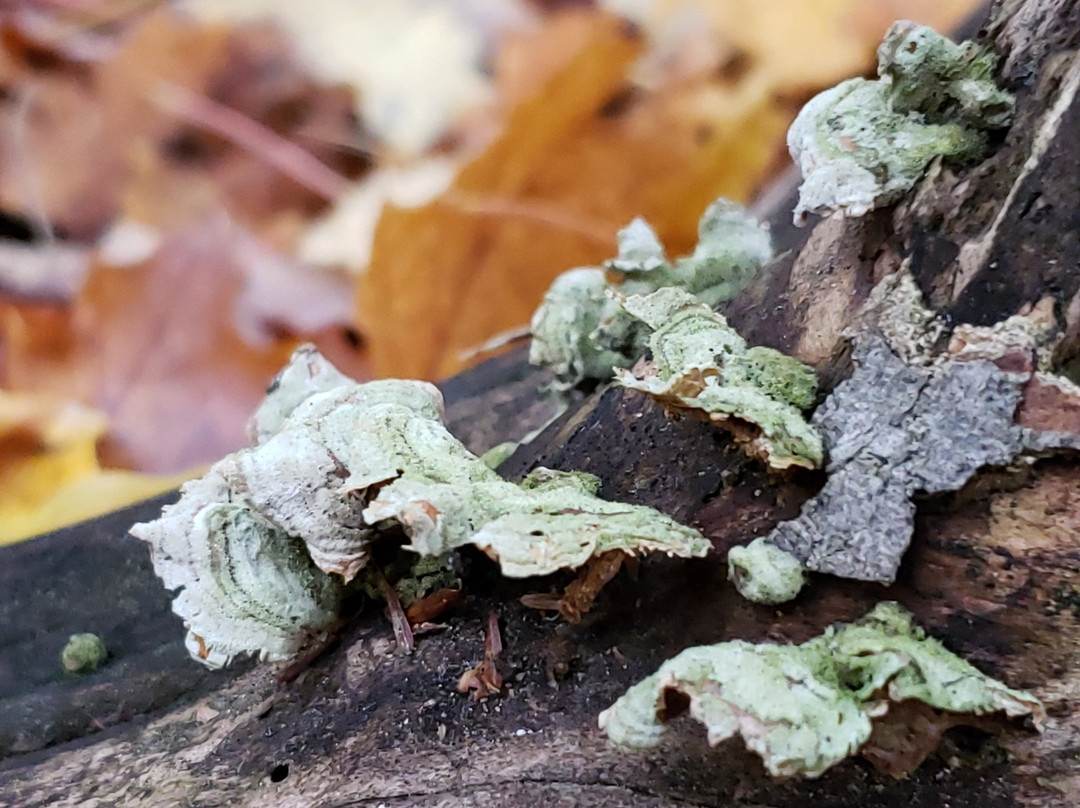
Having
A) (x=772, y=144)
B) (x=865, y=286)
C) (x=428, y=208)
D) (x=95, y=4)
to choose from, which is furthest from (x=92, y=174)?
(x=865, y=286)

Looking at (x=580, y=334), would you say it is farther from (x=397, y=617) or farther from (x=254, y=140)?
(x=254, y=140)

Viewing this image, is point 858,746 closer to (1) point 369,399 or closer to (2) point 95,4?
(1) point 369,399

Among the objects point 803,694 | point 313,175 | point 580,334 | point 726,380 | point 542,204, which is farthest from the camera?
point 313,175

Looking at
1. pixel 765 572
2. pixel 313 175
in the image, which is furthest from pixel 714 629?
pixel 313 175

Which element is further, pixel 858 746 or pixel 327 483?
pixel 327 483

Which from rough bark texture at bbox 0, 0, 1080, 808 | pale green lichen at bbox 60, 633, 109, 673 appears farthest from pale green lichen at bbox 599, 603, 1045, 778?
pale green lichen at bbox 60, 633, 109, 673

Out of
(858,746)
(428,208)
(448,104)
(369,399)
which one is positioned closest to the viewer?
(858,746)

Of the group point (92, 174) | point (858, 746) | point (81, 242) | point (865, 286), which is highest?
point (92, 174)
